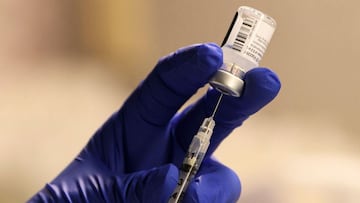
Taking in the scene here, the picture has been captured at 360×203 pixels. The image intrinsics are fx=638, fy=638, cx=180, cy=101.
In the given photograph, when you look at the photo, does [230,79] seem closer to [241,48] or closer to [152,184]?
[241,48]

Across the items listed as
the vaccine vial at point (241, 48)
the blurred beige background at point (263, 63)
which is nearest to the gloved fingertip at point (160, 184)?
the vaccine vial at point (241, 48)

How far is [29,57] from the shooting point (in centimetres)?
103

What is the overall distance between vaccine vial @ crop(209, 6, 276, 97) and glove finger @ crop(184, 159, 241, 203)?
11cm

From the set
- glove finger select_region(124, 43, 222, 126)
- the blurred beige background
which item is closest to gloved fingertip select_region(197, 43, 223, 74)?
glove finger select_region(124, 43, 222, 126)

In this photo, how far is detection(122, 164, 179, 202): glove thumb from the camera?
72 centimetres

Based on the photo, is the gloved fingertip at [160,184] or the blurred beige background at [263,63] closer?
the gloved fingertip at [160,184]

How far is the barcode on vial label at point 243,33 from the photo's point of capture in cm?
71

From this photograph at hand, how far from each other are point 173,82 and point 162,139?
0.32ft

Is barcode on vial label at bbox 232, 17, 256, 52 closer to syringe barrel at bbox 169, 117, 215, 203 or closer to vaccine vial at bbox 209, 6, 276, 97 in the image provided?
vaccine vial at bbox 209, 6, 276, 97

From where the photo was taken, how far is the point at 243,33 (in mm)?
718

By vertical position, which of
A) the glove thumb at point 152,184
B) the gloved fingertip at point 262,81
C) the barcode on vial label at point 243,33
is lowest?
the glove thumb at point 152,184

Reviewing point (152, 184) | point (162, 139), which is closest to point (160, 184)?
point (152, 184)

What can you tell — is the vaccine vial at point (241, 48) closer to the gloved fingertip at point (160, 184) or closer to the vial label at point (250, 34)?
the vial label at point (250, 34)

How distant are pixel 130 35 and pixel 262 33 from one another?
444 mm
